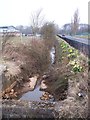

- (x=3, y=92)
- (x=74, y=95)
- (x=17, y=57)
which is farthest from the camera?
(x=17, y=57)

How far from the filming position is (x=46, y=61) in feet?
65.3

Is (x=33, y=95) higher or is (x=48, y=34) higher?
(x=48, y=34)

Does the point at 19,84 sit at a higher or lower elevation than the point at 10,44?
lower

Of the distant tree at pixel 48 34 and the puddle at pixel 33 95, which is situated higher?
the distant tree at pixel 48 34

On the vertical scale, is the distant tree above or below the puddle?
above

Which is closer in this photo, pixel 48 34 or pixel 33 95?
pixel 33 95

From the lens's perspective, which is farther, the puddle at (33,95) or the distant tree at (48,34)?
the distant tree at (48,34)

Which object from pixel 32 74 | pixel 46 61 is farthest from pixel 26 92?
pixel 46 61

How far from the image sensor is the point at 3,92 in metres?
11.6

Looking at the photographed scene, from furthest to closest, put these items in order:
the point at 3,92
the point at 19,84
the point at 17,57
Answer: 1. the point at 17,57
2. the point at 19,84
3. the point at 3,92

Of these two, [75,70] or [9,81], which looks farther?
[9,81]

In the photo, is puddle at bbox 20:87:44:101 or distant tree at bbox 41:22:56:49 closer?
puddle at bbox 20:87:44:101

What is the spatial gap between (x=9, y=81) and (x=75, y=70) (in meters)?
3.54

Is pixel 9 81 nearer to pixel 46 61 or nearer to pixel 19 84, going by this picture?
pixel 19 84
